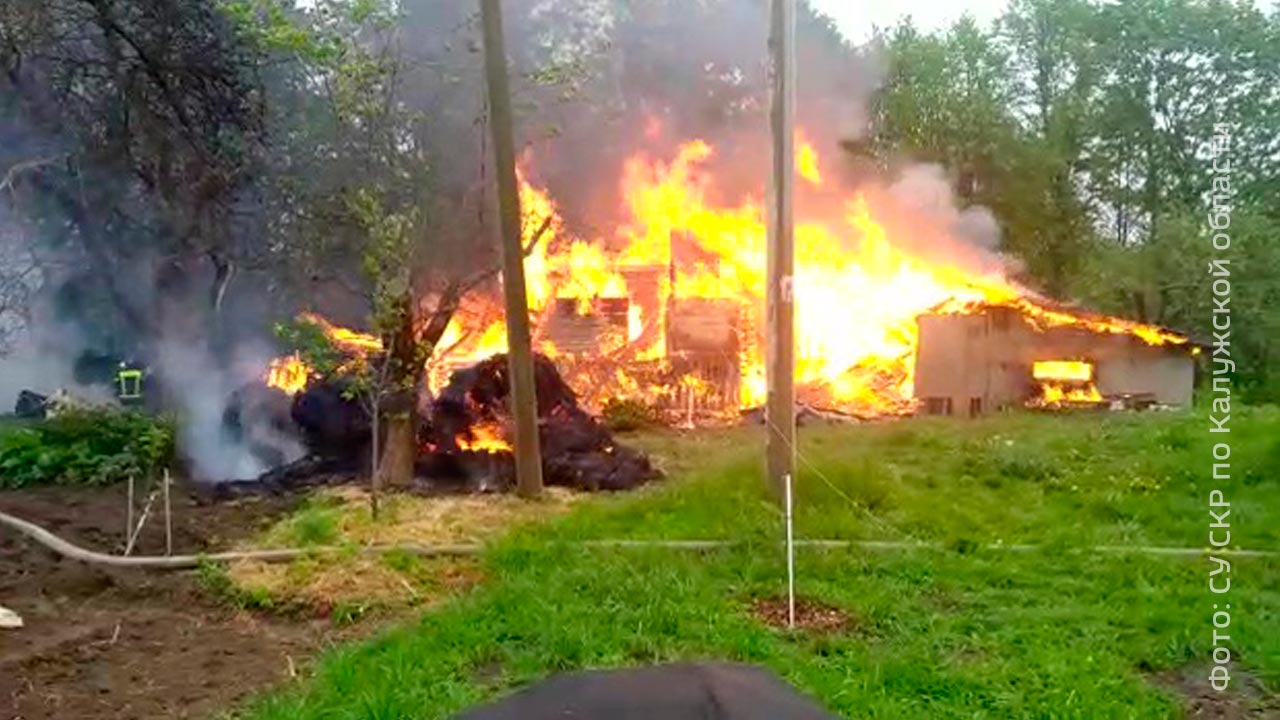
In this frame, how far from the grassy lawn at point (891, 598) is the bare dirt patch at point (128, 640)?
1.62 ft

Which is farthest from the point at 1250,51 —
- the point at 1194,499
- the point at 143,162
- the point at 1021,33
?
the point at 143,162

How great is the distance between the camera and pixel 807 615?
6.73m

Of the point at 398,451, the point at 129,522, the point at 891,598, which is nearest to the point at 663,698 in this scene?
the point at 891,598

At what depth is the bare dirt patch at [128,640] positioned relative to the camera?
570 centimetres

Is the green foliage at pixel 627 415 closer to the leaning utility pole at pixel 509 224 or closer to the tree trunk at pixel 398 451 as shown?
the tree trunk at pixel 398 451

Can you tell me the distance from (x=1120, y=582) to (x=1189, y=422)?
9049 millimetres

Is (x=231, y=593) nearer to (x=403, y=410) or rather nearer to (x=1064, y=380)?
(x=403, y=410)

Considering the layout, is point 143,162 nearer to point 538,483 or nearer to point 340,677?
point 538,483

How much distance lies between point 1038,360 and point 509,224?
12.6m

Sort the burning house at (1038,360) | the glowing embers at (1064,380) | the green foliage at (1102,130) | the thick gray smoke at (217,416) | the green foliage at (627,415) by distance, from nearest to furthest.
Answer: the thick gray smoke at (217,416) < the green foliage at (627,415) < the burning house at (1038,360) < the glowing embers at (1064,380) < the green foliage at (1102,130)

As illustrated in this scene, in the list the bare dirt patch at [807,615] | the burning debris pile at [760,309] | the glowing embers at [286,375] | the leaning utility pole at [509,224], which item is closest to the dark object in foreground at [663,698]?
the bare dirt patch at [807,615]

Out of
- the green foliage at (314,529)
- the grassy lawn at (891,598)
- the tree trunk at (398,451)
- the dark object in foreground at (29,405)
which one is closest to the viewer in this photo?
the grassy lawn at (891,598)

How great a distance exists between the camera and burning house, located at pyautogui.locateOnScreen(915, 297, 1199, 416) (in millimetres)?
19828

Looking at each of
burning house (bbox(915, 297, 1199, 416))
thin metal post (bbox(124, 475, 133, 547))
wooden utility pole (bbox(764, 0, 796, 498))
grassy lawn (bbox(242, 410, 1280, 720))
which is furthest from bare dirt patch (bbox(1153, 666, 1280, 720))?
burning house (bbox(915, 297, 1199, 416))
